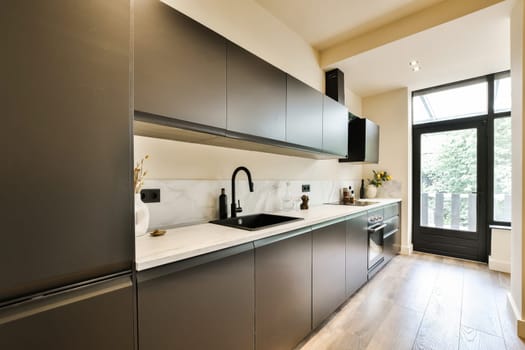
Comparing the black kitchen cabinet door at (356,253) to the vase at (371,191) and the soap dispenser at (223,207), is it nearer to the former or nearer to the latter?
the soap dispenser at (223,207)

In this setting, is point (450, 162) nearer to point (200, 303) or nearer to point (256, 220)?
point (256, 220)

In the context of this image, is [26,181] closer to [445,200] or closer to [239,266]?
[239,266]

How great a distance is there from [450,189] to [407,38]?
8.27 ft

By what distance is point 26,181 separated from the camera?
2.03ft

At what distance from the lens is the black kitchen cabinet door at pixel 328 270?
68.7 inches

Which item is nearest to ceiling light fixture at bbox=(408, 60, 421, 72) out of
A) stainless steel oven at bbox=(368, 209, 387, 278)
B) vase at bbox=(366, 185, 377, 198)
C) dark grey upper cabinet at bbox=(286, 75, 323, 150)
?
dark grey upper cabinet at bbox=(286, 75, 323, 150)

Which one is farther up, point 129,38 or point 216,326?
point 129,38

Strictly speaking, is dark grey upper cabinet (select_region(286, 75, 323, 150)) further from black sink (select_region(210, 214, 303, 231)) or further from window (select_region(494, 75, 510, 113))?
window (select_region(494, 75, 510, 113))

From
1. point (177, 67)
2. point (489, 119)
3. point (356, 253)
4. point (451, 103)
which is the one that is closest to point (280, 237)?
point (177, 67)

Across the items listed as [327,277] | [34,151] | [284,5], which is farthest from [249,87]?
[327,277]

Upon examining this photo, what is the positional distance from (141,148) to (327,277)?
5.63 ft

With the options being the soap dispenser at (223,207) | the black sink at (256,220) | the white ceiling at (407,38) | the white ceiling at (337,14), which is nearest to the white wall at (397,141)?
the white ceiling at (407,38)

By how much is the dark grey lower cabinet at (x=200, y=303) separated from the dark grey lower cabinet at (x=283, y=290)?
82mm

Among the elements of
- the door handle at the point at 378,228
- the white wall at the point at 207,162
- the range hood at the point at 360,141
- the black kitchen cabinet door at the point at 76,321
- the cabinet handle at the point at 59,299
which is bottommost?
the door handle at the point at 378,228
